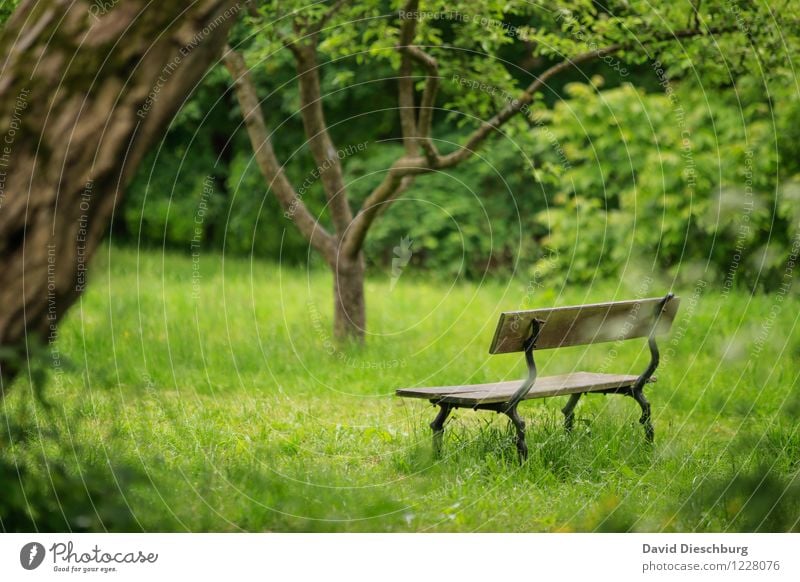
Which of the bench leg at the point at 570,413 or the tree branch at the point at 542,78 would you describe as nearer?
→ the bench leg at the point at 570,413

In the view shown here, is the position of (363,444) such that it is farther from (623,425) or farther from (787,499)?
(787,499)

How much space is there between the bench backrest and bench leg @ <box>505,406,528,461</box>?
32cm

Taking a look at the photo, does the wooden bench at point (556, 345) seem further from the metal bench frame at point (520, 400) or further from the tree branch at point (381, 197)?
the tree branch at point (381, 197)

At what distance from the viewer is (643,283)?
11.9m

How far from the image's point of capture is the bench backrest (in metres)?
5.16

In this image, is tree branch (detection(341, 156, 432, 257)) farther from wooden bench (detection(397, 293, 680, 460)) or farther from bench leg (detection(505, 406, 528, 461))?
bench leg (detection(505, 406, 528, 461))

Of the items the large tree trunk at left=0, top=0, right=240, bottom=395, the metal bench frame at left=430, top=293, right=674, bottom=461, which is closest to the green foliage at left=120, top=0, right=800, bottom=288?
the metal bench frame at left=430, top=293, right=674, bottom=461

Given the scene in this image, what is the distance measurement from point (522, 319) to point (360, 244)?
3461mm

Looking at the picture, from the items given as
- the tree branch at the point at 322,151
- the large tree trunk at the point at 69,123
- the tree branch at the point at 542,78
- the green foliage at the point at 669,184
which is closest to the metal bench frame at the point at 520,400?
the tree branch at the point at 542,78

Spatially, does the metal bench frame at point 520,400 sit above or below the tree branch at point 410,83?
below

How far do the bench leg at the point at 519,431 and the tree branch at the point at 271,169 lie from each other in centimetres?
370

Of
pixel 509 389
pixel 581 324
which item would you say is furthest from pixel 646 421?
pixel 509 389

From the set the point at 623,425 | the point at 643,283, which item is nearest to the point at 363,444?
the point at 623,425
